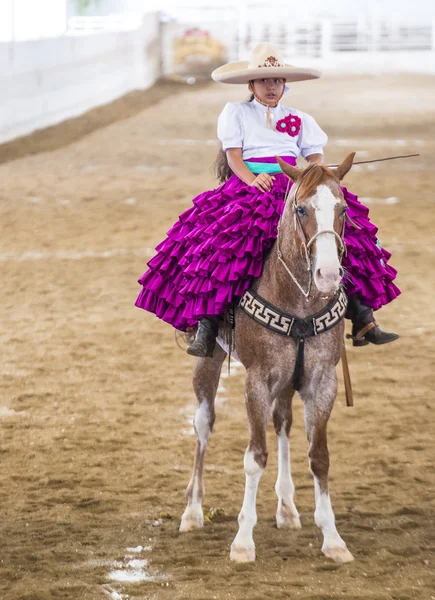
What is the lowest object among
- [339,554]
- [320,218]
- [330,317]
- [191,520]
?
[191,520]

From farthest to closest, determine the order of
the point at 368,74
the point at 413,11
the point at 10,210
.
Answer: the point at 413,11 < the point at 368,74 < the point at 10,210

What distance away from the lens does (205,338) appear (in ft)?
18.2

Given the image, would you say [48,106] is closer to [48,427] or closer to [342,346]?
[48,427]

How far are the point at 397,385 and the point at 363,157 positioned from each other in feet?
38.6

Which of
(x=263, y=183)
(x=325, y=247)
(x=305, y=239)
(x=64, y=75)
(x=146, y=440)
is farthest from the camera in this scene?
(x=64, y=75)

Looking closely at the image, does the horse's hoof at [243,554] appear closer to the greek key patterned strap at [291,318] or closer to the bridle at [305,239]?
the greek key patterned strap at [291,318]

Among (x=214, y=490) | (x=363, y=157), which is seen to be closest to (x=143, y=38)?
(x=363, y=157)

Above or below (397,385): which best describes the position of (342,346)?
above

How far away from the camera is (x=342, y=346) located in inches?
216

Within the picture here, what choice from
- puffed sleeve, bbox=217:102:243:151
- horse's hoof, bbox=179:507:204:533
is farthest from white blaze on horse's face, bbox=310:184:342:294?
horse's hoof, bbox=179:507:204:533

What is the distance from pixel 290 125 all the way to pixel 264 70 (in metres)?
0.33

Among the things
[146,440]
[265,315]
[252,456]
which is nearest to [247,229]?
[265,315]

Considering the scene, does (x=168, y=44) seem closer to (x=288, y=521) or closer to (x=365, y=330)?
(x=365, y=330)

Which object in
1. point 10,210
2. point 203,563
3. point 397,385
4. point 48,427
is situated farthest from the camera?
point 10,210
